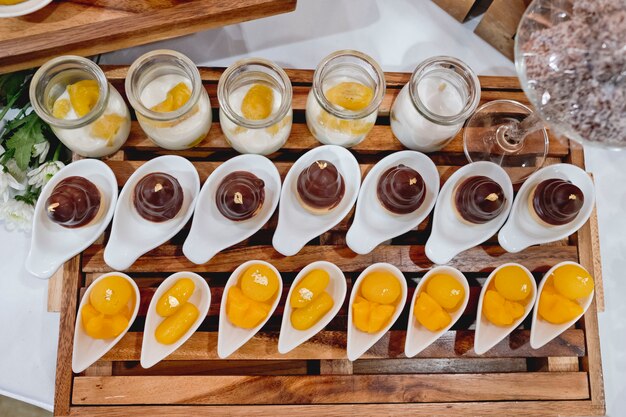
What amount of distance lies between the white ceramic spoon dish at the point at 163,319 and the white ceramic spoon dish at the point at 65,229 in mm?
137

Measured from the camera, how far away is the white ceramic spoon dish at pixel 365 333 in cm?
85

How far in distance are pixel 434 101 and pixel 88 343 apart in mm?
669

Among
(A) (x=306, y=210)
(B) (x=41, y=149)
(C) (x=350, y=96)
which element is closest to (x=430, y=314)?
(A) (x=306, y=210)

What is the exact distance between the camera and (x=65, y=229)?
0.87m

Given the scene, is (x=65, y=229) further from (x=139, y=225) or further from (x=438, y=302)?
(x=438, y=302)

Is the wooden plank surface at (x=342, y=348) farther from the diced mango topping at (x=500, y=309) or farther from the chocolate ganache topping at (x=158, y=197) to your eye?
the chocolate ganache topping at (x=158, y=197)

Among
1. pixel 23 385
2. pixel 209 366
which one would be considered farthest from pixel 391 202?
pixel 23 385

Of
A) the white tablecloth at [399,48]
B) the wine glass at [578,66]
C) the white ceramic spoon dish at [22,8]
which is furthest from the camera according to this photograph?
the white tablecloth at [399,48]

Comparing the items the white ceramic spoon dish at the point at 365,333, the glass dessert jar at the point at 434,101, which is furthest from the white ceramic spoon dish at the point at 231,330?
the glass dessert jar at the point at 434,101

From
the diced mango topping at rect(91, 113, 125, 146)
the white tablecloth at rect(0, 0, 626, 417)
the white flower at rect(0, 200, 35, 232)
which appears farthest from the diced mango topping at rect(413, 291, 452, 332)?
the white flower at rect(0, 200, 35, 232)

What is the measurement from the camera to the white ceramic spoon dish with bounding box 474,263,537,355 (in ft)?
2.87

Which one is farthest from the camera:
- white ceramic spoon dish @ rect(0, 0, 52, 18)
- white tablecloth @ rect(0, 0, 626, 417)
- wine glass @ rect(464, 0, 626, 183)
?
white tablecloth @ rect(0, 0, 626, 417)

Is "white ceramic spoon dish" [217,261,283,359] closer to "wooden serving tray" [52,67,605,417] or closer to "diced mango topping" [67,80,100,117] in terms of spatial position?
"wooden serving tray" [52,67,605,417]

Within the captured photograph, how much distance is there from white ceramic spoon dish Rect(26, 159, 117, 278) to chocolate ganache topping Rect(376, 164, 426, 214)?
43cm
